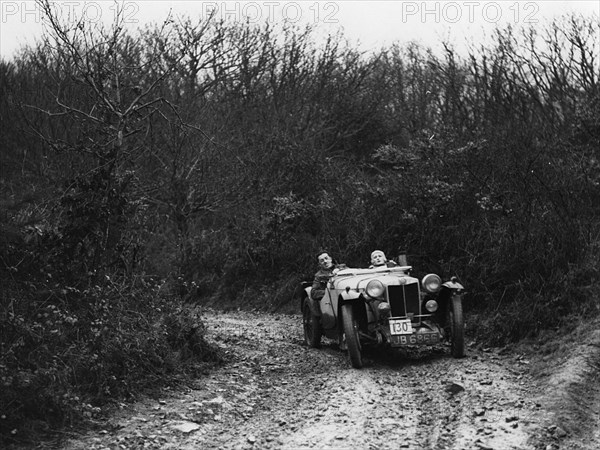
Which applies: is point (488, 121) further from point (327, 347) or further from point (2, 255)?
point (2, 255)

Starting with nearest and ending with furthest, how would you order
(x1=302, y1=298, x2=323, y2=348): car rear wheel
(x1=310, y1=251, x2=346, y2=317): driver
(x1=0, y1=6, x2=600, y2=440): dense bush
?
(x1=0, y1=6, x2=600, y2=440): dense bush
(x1=310, y1=251, x2=346, y2=317): driver
(x1=302, y1=298, x2=323, y2=348): car rear wheel

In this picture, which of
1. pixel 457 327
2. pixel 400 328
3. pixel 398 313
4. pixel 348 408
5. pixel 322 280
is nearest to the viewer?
pixel 348 408

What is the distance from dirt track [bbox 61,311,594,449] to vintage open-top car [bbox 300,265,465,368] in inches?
13.4

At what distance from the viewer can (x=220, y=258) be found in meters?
21.3

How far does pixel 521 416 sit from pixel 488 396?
2.51ft

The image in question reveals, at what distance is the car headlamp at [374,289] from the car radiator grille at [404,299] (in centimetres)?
19

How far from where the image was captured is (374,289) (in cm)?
1018

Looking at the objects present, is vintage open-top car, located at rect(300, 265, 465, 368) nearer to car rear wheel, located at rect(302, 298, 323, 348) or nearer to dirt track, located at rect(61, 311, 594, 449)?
dirt track, located at rect(61, 311, 594, 449)

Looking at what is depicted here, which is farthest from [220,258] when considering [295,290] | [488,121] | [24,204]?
[24,204]

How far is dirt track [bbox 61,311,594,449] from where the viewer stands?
723 centimetres

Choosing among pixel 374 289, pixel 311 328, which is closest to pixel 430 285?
pixel 374 289

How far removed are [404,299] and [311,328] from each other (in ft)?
7.66

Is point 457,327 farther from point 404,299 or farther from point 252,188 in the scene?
point 252,188

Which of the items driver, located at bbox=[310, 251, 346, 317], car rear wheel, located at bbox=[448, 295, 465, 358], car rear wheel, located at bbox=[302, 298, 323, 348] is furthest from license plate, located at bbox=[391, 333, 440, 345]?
car rear wheel, located at bbox=[302, 298, 323, 348]
